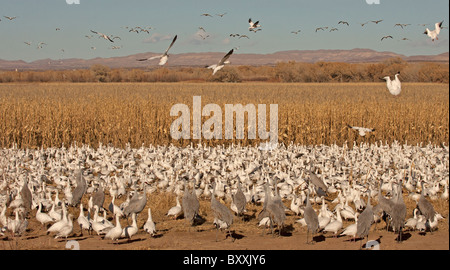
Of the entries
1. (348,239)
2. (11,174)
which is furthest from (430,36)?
(11,174)

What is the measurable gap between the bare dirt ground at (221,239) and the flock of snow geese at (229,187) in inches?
6.7

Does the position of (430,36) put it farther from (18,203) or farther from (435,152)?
(18,203)

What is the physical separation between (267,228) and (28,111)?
46.4ft

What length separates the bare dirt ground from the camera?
9312 mm

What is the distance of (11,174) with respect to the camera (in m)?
14.4

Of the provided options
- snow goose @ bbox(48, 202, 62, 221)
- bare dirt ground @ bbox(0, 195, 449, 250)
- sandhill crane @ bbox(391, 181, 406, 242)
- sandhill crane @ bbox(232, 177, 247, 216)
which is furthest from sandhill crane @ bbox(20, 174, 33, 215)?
sandhill crane @ bbox(391, 181, 406, 242)

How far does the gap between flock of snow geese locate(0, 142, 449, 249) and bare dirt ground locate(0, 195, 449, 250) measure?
0.17 meters

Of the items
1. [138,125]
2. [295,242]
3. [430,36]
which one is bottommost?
[295,242]

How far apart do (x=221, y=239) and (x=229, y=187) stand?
313 centimetres

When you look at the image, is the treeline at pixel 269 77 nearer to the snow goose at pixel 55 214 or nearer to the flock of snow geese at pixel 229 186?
the flock of snow geese at pixel 229 186

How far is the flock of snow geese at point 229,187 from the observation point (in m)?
9.79

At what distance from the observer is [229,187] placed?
42.5 feet

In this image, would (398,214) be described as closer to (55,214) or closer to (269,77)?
(55,214)

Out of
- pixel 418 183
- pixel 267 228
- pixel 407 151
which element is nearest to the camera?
pixel 267 228
